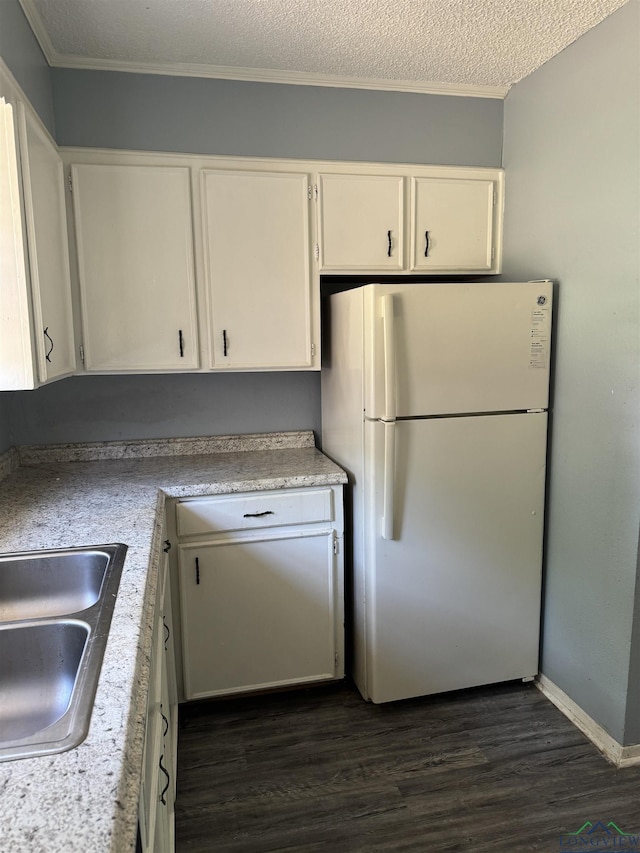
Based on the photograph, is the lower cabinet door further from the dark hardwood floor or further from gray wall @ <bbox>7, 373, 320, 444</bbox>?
gray wall @ <bbox>7, 373, 320, 444</bbox>

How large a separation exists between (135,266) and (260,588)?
52.5 inches

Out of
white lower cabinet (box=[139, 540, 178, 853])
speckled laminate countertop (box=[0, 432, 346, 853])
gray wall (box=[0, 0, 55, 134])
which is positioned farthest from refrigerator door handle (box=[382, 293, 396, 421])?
gray wall (box=[0, 0, 55, 134])

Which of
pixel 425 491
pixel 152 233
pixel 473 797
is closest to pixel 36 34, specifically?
pixel 152 233

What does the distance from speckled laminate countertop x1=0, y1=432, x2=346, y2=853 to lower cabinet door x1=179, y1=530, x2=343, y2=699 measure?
25 cm

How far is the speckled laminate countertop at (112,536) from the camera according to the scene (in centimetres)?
67

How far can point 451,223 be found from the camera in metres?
2.51

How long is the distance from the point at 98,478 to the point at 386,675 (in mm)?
1342

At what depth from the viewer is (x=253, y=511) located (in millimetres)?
2178

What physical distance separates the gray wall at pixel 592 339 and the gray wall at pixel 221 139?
0.37 metres

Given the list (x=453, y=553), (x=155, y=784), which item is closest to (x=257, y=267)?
(x=453, y=553)

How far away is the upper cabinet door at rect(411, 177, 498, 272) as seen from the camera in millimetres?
2479

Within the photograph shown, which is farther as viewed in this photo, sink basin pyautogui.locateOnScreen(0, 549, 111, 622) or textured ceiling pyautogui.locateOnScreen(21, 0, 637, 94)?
textured ceiling pyautogui.locateOnScreen(21, 0, 637, 94)

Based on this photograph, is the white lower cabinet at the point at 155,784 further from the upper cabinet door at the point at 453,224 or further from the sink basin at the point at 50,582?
the upper cabinet door at the point at 453,224

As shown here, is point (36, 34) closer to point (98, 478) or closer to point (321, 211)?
point (321, 211)
